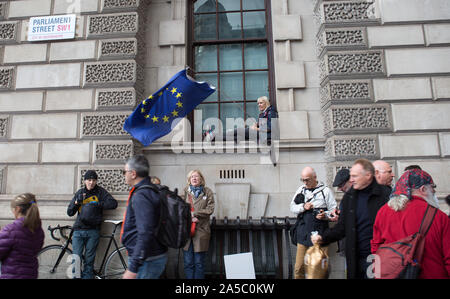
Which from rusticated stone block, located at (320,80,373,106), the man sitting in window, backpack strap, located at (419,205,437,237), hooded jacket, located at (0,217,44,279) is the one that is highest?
rusticated stone block, located at (320,80,373,106)

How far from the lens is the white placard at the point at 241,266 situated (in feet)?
16.7

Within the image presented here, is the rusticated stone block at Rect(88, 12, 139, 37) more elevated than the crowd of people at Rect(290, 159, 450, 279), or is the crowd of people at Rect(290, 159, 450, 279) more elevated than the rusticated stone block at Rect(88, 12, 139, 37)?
the rusticated stone block at Rect(88, 12, 139, 37)

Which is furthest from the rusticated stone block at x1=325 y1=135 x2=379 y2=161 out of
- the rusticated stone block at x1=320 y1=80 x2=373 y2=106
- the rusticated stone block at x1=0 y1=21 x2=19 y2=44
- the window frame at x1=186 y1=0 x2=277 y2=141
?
the rusticated stone block at x1=0 y1=21 x2=19 y2=44

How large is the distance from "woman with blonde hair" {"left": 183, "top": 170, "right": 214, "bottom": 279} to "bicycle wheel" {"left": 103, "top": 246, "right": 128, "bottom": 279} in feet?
4.42

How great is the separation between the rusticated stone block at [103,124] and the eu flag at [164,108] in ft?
3.76

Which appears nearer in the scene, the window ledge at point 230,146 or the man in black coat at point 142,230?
the man in black coat at point 142,230

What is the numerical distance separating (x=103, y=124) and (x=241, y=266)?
408 centimetres

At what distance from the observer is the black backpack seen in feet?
10.5

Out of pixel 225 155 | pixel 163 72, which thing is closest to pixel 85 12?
pixel 163 72

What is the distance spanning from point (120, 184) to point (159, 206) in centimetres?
337

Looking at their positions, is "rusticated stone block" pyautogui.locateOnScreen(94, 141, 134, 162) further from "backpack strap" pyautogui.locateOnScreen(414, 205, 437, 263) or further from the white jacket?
"backpack strap" pyautogui.locateOnScreen(414, 205, 437, 263)

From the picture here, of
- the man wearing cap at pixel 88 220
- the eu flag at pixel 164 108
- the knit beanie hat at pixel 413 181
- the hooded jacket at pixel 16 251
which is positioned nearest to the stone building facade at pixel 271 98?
the man wearing cap at pixel 88 220

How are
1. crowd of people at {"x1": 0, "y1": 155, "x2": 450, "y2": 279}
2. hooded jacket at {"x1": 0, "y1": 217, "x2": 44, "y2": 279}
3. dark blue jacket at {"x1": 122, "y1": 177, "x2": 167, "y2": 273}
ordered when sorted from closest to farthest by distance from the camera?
1. crowd of people at {"x1": 0, "y1": 155, "x2": 450, "y2": 279}
2. dark blue jacket at {"x1": 122, "y1": 177, "x2": 167, "y2": 273}
3. hooded jacket at {"x1": 0, "y1": 217, "x2": 44, "y2": 279}

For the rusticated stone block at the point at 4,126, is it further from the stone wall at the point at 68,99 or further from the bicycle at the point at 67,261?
the bicycle at the point at 67,261
